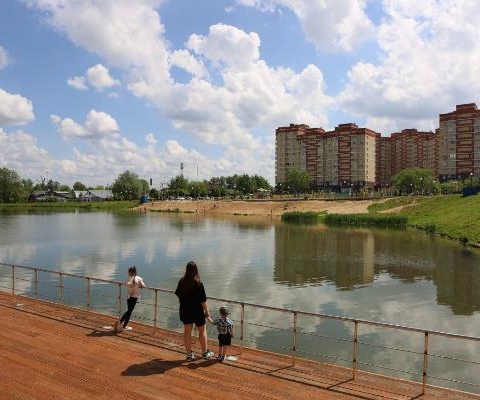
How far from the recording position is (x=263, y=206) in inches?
4473

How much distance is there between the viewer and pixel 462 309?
22953mm

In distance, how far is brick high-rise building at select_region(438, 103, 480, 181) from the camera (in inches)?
5413

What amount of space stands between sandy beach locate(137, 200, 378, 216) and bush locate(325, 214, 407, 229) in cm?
1346

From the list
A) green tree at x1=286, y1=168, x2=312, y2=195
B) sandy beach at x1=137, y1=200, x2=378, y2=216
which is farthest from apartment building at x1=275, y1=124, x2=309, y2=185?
sandy beach at x1=137, y1=200, x2=378, y2=216

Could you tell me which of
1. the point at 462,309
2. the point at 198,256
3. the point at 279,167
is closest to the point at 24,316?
the point at 462,309

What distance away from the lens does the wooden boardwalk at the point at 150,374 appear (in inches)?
325

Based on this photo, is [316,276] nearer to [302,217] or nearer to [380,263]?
[380,263]

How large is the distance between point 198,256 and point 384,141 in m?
155

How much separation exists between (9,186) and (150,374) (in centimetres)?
16916

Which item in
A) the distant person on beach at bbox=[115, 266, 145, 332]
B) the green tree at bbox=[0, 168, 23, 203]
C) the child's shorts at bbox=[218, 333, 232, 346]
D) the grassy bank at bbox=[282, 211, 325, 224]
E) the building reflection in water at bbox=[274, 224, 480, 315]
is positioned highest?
the green tree at bbox=[0, 168, 23, 203]

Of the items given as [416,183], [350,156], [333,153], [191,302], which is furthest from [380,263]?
[333,153]

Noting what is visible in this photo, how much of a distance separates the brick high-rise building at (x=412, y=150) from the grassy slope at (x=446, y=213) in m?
78.3

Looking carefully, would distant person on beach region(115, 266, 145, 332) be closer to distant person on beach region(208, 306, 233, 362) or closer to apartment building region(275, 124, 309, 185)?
distant person on beach region(208, 306, 233, 362)

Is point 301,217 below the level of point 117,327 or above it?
below
